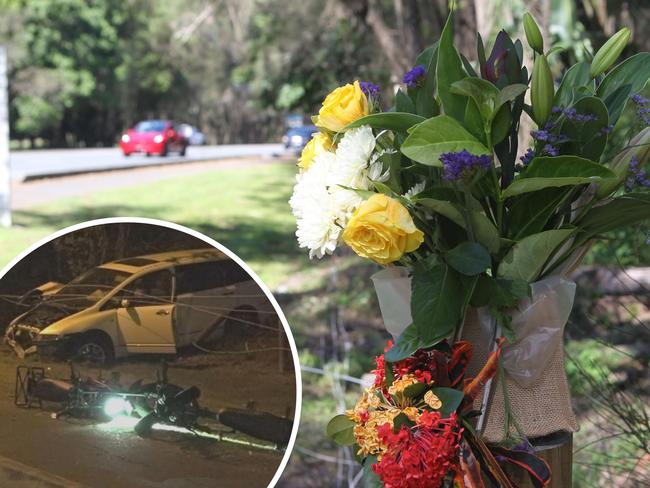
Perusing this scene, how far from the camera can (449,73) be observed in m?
1.27

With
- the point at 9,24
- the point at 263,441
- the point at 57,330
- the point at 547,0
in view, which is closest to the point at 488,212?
the point at 263,441

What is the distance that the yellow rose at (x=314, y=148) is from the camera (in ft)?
4.57

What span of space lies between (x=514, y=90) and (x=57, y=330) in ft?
2.53

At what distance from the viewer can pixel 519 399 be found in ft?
4.30

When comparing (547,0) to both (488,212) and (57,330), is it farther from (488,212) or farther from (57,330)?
(57,330)

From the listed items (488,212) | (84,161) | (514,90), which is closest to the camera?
(514,90)

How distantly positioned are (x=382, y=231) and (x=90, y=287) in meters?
0.47

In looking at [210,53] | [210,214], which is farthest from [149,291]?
[210,53]

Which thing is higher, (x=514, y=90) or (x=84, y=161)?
(x=514, y=90)

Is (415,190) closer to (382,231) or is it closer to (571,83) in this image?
(382,231)

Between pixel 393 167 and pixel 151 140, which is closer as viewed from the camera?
pixel 393 167

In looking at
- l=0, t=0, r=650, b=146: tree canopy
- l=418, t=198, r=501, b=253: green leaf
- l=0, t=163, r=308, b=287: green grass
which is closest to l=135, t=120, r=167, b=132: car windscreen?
l=0, t=0, r=650, b=146: tree canopy

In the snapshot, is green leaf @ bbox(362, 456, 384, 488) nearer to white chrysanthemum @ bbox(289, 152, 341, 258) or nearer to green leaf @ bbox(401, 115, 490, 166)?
white chrysanthemum @ bbox(289, 152, 341, 258)

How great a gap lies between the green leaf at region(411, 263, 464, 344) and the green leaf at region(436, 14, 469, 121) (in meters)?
0.24
